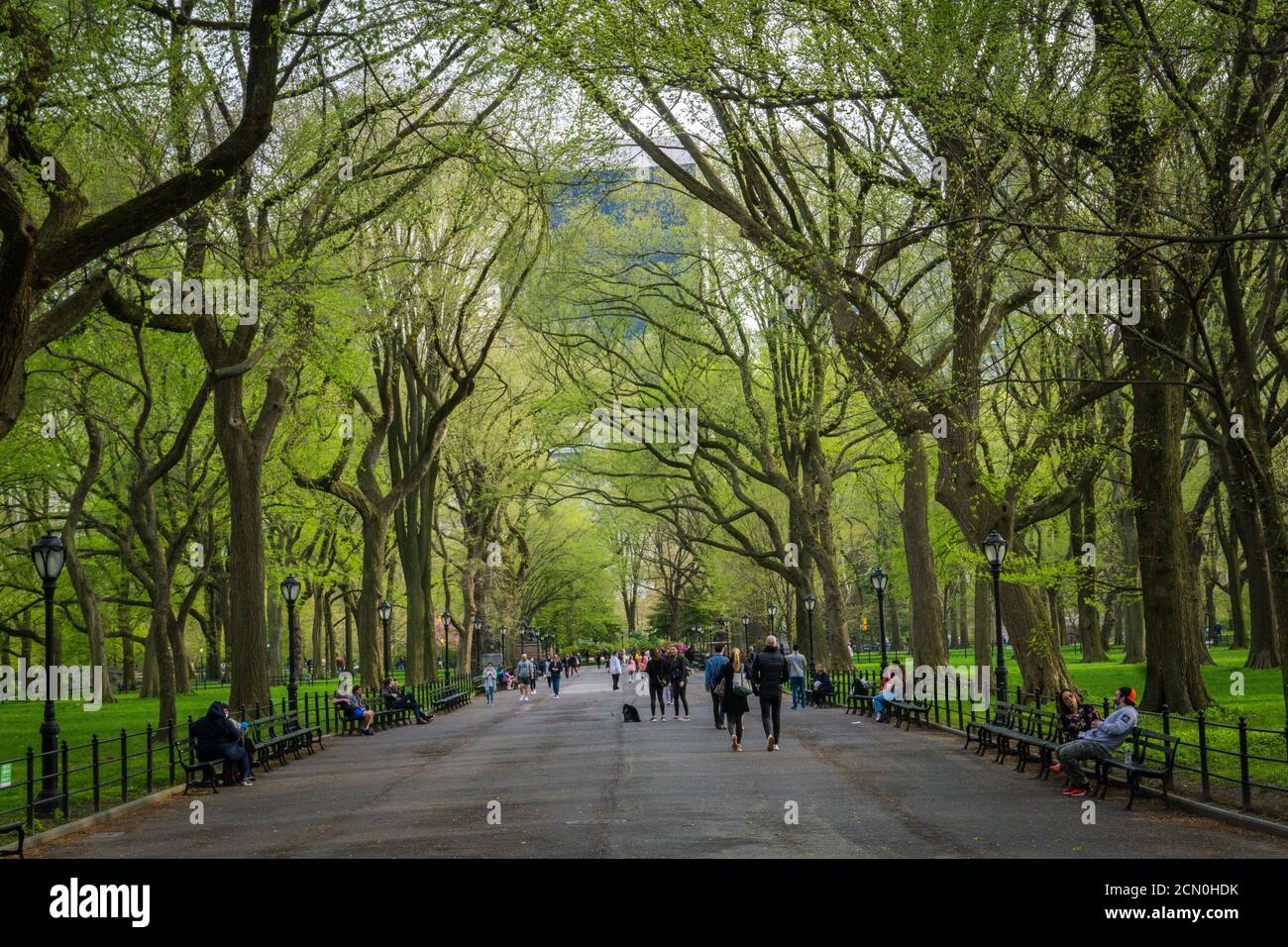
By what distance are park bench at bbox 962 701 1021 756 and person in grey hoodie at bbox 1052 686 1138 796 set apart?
4.16 m

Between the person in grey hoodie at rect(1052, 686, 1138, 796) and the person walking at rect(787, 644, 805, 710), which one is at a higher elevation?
the person in grey hoodie at rect(1052, 686, 1138, 796)

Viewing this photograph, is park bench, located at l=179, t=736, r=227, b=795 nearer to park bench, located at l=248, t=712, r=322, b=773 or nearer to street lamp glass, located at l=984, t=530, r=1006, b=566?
park bench, located at l=248, t=712, r=322, b=773

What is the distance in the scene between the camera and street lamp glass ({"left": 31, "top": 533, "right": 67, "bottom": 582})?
57.2 feet

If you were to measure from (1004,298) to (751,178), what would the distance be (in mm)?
5384

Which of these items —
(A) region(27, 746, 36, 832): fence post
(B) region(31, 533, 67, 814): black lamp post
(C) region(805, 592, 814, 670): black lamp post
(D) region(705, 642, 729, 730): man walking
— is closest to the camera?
(A) region(27, 746, 36, 832): fence post

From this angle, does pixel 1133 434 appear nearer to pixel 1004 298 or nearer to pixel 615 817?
pixel 1004 298

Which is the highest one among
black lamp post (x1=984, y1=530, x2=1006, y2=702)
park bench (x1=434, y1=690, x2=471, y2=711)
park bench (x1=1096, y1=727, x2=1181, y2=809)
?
black lamp post (x1=984, y1=530, x2=1006, y2=702)

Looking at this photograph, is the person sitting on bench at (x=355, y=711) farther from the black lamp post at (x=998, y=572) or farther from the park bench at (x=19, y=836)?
the park bench at (x=19, y=836)

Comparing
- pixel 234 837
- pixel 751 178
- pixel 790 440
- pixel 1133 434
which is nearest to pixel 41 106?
pixel 234 837

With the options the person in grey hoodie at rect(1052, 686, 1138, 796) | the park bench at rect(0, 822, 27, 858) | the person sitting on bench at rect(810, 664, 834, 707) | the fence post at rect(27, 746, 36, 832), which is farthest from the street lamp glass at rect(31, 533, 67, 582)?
the person sitting on bench at rect(810, 664, 834, 707)

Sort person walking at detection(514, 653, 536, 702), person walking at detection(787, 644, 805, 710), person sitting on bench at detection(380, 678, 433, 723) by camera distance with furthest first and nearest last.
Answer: person walking at detection(514, 653, 536, 702), person walking at detection(787, 644, 805, 710), person sitting on bench at detection(380, 678, 433, 723)

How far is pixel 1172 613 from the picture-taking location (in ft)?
68.7

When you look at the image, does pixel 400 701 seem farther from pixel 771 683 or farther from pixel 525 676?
A: pixel 525 676

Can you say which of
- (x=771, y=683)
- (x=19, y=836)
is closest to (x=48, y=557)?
(x=19, y=836)
